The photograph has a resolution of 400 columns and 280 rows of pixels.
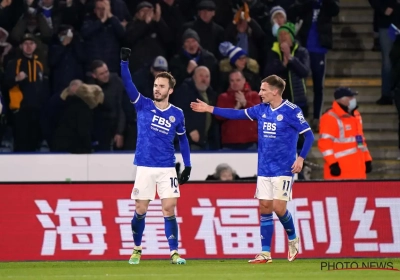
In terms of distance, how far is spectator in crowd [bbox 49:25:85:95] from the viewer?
63.2 ft

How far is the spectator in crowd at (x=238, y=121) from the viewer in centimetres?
1888

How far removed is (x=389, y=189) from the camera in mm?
16016

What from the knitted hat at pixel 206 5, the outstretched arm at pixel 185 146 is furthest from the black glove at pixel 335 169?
the knitted hat at pixel 206 5

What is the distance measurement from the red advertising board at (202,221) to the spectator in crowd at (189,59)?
381 cm

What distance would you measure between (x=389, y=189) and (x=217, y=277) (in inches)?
172

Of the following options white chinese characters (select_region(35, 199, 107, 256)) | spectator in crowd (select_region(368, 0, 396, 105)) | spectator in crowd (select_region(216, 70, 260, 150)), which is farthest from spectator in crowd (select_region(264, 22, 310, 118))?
white chinese characters (select_region(35, 199, 107, 256))

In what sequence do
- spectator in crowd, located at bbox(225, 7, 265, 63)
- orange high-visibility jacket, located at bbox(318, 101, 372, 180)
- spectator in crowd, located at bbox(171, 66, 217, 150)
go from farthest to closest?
spectator in crowd, located at bbox(225, 7, 265, 63), spectator in crowd, located at bbox(171, 66, 217, 150), orange high-visibility jacket, located at bbox(318, 101, 372, 180)

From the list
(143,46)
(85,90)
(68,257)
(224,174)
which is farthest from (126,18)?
(68,257)

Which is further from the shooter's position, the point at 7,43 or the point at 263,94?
the point at 7,43

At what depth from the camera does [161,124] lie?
14.2m

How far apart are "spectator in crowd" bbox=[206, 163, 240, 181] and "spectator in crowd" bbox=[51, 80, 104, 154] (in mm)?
2261

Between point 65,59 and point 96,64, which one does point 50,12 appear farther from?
point 96,64

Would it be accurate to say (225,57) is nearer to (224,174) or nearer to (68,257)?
(224,174)

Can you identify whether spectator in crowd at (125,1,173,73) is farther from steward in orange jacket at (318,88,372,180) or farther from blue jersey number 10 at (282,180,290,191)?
blue jersey number 10 at (282,180,290,191)
